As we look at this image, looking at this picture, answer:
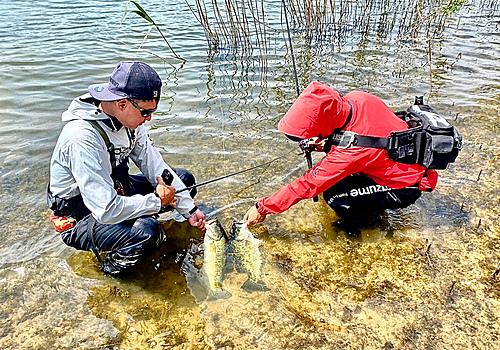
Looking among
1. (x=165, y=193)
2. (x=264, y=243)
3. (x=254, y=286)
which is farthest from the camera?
(x=264, y=243)

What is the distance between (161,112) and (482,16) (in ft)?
44.9

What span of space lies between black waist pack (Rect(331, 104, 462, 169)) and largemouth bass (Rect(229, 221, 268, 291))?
1305 mm

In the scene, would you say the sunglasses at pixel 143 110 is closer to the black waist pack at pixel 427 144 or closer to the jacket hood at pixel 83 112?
the jacket hood at pixel 83 112

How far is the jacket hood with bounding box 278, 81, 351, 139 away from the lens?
3508mm

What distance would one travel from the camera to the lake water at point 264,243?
333cm

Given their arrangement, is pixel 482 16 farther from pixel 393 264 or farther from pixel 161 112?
pixel 393 264

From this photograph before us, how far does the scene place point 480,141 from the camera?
6.31 metres

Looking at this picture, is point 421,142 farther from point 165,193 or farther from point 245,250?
point 165,193

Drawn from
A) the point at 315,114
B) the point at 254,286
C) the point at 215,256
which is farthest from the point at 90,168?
the point at 315,114

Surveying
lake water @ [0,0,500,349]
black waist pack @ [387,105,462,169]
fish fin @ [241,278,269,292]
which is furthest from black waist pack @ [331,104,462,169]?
fish fin @ [241,278,269,292]

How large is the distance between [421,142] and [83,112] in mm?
3174

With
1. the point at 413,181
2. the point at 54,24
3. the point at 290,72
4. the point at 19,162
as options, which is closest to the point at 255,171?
the point at 413,181

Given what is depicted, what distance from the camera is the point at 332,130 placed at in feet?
12.2

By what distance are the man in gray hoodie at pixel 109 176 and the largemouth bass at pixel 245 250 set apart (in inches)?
26.9
